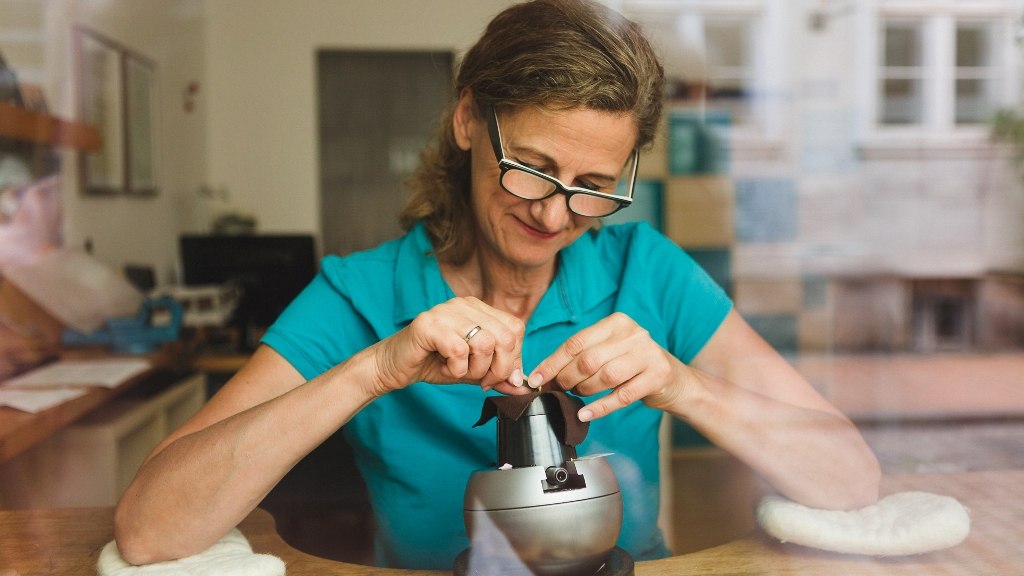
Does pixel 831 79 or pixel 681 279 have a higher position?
pixel 831 79

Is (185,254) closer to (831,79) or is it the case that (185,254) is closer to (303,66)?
(303,66)

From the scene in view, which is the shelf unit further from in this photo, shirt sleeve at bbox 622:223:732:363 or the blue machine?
shirt sleeve at bbox 622:223:732:363

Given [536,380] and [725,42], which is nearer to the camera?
[536,380]

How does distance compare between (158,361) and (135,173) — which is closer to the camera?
(158,361)

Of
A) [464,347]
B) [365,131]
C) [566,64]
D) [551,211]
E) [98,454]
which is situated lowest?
[98,454]

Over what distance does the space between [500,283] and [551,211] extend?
16 cm

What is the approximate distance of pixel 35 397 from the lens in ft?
3.70

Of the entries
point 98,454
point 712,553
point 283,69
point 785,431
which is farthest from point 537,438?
point 283,69

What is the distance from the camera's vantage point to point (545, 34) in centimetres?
78

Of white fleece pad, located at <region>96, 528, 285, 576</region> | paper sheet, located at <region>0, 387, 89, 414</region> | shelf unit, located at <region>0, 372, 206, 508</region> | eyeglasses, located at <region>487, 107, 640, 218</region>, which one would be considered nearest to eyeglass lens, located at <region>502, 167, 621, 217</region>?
eyeglasses, located at <region>487, 107, 640, 218</region>

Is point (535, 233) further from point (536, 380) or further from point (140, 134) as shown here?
point (140, 134)

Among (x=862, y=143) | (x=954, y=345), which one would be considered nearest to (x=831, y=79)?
(x=862, y=143)

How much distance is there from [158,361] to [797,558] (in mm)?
1194

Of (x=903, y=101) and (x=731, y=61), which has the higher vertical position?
(x=731, y=61)
